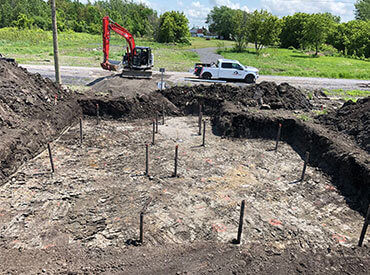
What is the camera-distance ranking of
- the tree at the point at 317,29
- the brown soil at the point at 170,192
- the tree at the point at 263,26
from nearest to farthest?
the brown soil at the point at 170,192 < the tree at the point at 263,26 < the tree at the point at 317,29

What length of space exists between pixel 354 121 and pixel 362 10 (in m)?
90.0

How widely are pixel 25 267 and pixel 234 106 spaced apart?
1168cm

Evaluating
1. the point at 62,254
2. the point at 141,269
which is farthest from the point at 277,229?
the point at 62,254

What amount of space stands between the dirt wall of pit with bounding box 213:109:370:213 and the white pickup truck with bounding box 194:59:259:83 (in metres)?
10.1

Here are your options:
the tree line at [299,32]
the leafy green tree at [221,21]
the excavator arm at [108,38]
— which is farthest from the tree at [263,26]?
the leafy green tree at [221,21]

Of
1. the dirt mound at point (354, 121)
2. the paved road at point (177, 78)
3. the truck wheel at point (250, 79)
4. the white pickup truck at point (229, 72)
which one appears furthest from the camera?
the truck wheel at point (250, 79)

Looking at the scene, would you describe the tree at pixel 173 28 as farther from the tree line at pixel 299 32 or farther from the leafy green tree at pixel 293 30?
the leafy green tree at pixel 293 30

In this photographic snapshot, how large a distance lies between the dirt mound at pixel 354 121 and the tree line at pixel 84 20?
46.4 meters

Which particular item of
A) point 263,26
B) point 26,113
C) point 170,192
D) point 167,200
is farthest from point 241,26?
point 167,200

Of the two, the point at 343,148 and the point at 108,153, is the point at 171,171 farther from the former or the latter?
the point at 343,148

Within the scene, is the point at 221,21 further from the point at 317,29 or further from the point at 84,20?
the point at 317,29

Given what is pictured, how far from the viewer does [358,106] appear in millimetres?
13672

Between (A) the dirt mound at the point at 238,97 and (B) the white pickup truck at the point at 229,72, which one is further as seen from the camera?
(B) the white pickup truck at the point at 229,72

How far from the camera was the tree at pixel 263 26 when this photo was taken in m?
42.1
